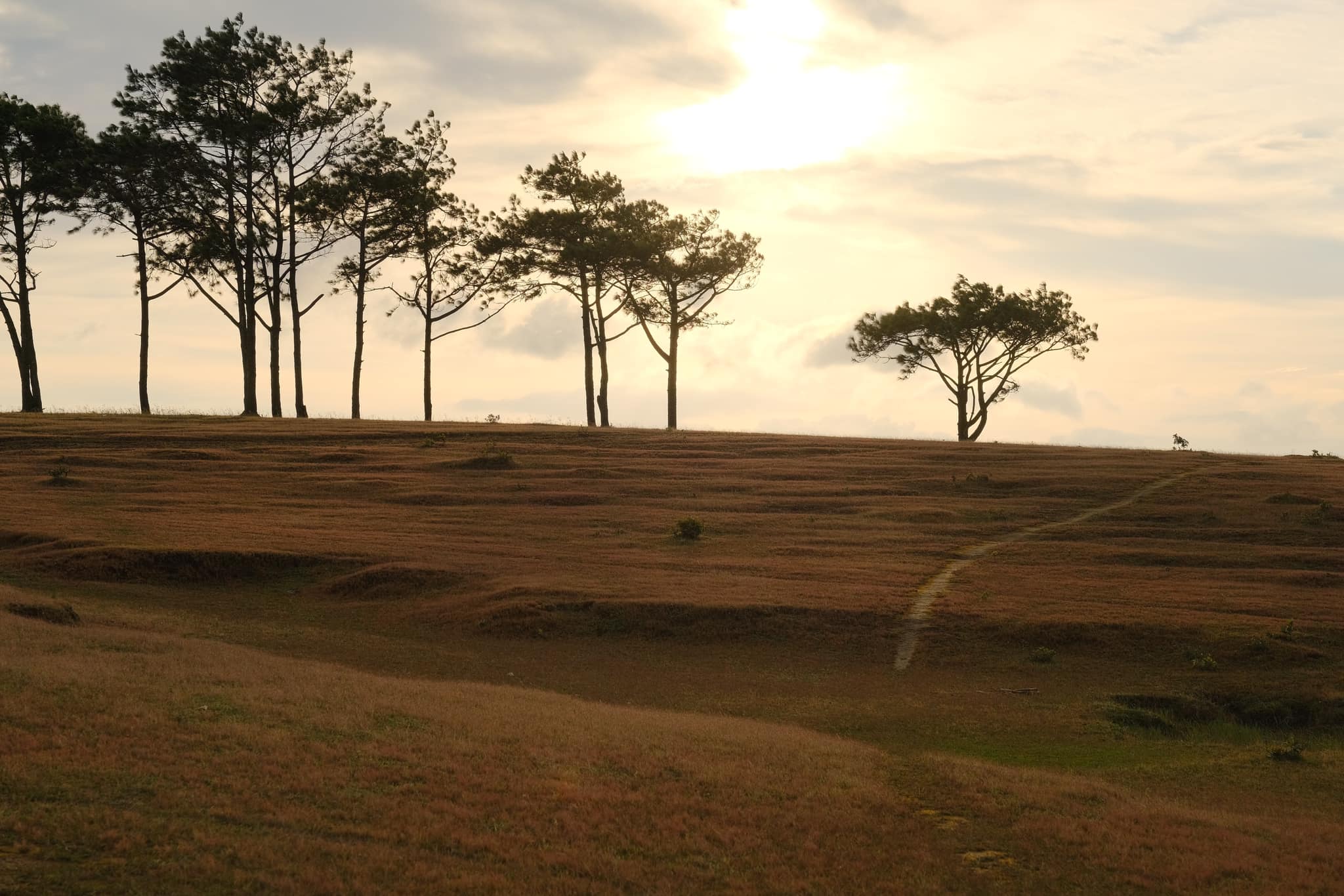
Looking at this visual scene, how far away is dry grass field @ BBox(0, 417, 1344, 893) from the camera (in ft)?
43.4

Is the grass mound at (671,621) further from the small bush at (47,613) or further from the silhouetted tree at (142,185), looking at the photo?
the silhouetted tree at (142,185)

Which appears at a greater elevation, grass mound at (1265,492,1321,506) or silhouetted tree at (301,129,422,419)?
silhouetted tree at (301,129,422,419)

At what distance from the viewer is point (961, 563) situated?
134 feet

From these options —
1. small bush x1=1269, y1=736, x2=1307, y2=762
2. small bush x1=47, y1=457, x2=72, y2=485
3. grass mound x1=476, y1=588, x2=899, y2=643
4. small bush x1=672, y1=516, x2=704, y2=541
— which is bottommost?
small bush x1=1269, y1=736, x2=1307, y2=762

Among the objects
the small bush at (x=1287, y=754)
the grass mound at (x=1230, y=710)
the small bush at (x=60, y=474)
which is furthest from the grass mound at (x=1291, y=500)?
the small bush at (x=60, y=474)

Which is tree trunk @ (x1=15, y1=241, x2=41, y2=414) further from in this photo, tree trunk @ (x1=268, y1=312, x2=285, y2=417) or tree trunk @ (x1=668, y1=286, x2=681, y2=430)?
tree trunk @ (x1=668, y1=286, x2=681, y2=430)

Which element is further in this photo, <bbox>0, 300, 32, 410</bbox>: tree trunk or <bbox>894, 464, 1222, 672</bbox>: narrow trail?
<bbox>0, 300, 32, 410</bbox>: tree trunk

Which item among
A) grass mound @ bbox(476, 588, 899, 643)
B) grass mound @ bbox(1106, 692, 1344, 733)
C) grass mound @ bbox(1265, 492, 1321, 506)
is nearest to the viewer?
grass mound @ bbox(1106, 692, 1344, 733)

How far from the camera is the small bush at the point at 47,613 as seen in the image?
2531 cm

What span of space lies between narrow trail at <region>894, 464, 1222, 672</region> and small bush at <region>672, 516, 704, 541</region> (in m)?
8.97

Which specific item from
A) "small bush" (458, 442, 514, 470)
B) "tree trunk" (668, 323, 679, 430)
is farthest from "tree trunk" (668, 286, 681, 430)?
"small bush" (458, 442, 514, 470)

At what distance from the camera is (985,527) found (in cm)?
4775

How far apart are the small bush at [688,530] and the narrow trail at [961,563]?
A: 29.4 feet

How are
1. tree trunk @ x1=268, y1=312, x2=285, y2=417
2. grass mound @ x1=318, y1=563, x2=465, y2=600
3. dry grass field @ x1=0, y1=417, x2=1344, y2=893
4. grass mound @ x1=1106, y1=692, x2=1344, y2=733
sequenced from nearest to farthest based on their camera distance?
dry grass field @ x1=0, y1=417, x2=1344, y2=893 < grass mound @ x1=1106, y1=692, x2=1344, y2=733 < grass mound @ x1=318, y1=563, x2=465, y2=600 < tree trunk @ x1=268, y1=312, x2=285, y2=417
